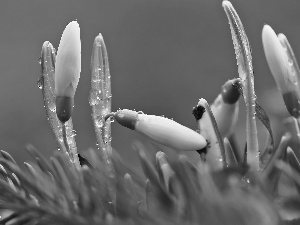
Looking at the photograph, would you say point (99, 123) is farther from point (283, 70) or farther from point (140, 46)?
point (140, 46)

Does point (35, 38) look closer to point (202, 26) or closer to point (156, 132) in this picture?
point (202, 26)

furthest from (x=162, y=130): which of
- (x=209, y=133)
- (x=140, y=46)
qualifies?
(x=140, y=46)

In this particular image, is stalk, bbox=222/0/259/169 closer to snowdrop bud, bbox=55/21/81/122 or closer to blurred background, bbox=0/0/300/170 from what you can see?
snowdrop bud, bbox=55/21/81/122

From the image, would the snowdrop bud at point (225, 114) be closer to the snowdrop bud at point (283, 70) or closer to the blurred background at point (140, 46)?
the snowdrop bud at point (283, 70)

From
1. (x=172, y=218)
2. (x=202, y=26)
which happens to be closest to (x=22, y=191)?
(x=172, y=218)

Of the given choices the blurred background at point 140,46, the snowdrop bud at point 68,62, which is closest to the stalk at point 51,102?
the snowdrop bud at point 68,62

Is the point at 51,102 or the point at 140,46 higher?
the point at 51,102
